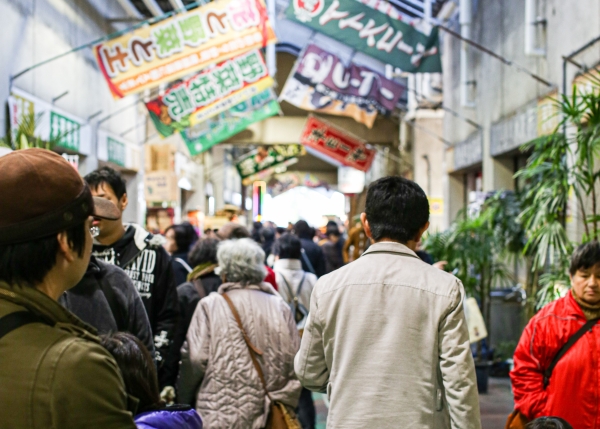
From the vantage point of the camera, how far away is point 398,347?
249cm

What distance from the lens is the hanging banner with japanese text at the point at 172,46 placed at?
33.9 ft

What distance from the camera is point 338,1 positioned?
32.8 feet

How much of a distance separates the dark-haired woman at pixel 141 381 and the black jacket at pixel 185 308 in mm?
1979

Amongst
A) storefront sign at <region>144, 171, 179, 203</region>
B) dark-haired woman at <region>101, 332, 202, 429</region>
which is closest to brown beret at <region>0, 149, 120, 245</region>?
dark-haired woman at <region>101, 332, 202, 429</region>

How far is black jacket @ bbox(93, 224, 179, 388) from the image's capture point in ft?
12.1

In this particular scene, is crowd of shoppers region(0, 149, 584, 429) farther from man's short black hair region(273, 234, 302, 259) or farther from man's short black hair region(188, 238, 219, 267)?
man's short black hair region(273, 234, 302, 259)

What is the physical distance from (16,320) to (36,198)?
0.24 meters

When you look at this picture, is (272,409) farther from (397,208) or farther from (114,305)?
(397,208)

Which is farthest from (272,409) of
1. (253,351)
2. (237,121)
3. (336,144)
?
(336,144)

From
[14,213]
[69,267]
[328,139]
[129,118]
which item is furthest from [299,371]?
[328,139]

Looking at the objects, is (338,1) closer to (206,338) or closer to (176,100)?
(176,100)

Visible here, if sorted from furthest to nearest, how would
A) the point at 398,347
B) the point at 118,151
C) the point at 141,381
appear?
the point at 118,151 < the point at 398,347 < the point at 141,381

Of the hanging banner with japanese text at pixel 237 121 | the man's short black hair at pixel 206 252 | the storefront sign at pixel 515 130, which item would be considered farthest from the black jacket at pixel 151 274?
the hanging banner with japanese text at pixel 237 121

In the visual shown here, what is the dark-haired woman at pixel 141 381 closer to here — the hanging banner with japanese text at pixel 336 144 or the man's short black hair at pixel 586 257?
the man's short black hair at pixel 586 257
